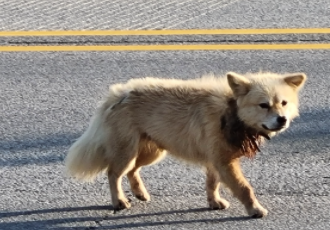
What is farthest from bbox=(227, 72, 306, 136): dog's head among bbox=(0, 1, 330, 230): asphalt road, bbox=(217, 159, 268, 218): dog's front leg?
bbox=(0, 1, 330, 230): asphalt road

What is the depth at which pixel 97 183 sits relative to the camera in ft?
19.9

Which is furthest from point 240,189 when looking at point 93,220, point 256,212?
point 93,220

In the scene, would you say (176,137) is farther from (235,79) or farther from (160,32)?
(160,32)

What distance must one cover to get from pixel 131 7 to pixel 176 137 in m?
4.36

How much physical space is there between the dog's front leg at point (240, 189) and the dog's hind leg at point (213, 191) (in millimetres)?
134

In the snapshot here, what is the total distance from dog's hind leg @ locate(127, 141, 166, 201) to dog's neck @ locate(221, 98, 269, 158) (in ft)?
1.79

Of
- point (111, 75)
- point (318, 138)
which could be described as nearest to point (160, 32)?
point (111, 75)

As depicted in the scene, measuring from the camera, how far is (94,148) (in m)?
5.70

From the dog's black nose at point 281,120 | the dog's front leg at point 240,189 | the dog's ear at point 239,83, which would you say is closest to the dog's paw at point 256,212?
the dog's front leg at point 240,189

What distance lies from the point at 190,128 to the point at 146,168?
0.83 metres

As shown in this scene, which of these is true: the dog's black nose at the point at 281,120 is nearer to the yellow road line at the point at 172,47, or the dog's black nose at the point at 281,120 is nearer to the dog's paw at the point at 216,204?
the dog's paw at the point at 216,204

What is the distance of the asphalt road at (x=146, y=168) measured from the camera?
218 inches

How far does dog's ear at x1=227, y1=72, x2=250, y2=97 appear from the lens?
5373 millimetres

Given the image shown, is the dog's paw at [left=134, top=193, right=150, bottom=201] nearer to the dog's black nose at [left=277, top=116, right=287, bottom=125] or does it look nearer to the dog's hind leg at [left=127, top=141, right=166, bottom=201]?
the dog's hind leg at [left=127, top=141, right=166, bottom=201]
